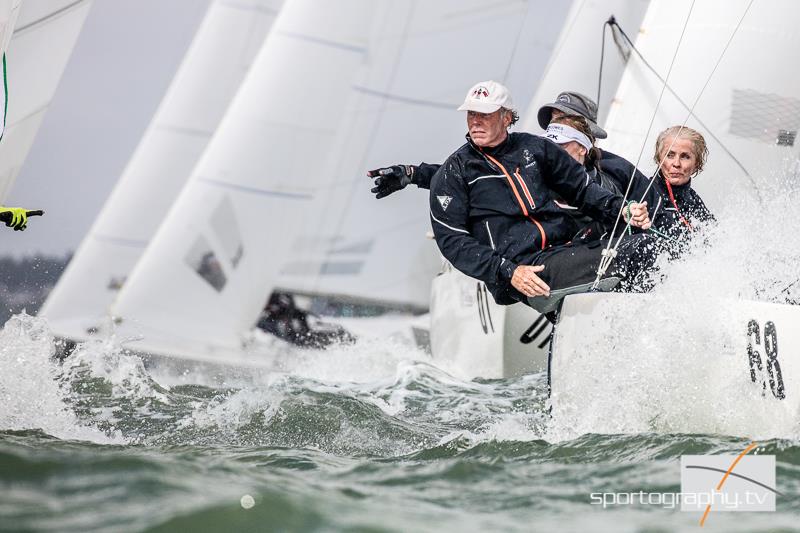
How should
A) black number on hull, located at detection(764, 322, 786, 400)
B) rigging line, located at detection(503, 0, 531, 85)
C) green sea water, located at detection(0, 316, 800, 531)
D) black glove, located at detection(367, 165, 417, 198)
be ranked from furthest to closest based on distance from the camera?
rigging line, located at detection(503, 0, 531, 85), black glove, located at detection(367, 165, 417, 198), black number on hull, located at detection(764, 322, 786, 400), green sea water, located at detection(0, 316, 800, 531)

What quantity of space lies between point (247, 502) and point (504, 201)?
1578mm

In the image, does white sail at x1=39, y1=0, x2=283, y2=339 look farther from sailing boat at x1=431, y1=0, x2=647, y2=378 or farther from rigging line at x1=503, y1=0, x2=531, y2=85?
sailing boat at x1=431, y1=0, x2=647, y2=378

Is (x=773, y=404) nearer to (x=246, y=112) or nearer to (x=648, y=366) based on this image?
(x=648, y=366)

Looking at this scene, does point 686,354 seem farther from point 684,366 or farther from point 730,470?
point 730,470

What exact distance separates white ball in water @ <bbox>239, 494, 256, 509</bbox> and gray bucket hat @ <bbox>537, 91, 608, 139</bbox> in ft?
8.28

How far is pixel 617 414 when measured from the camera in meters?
3.05

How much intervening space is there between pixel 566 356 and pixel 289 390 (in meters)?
1.34

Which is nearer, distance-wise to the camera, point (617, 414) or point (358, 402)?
point (617, 414)

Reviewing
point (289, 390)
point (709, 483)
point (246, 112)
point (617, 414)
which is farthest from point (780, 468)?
point (246, 112)

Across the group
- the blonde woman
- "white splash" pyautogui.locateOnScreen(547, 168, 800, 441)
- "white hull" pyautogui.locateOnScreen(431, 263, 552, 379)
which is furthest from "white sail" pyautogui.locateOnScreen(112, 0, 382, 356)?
"white splash" pyautogui.locateOnScreen(547, 168, 800, 441)

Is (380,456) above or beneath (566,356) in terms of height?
beneath

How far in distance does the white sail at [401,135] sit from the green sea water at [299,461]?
5.64 meters

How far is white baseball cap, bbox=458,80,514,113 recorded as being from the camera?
333 cm

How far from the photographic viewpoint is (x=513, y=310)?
5703 mm
